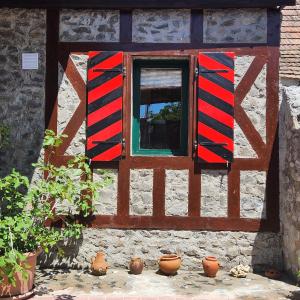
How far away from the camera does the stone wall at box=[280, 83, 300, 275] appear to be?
16.4ft

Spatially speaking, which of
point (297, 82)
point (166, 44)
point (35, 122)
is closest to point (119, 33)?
point (166, 44)

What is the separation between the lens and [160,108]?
18.8 ft

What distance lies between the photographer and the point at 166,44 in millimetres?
5523

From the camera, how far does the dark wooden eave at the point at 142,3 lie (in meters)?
5.42

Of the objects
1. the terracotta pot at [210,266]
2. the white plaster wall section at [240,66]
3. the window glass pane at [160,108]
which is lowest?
the terracotta pot at [210,266]

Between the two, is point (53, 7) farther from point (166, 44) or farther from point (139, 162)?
point (139, 162)

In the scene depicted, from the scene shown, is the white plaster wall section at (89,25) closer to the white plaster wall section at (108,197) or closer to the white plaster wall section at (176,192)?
the white plaster wall section at (108,197)

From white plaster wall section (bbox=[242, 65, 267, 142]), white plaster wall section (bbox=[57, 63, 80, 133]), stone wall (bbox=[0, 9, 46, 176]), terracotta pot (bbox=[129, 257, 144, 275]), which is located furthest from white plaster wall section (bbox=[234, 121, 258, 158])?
stone wall (bbox=[0, 9, 46, 176])

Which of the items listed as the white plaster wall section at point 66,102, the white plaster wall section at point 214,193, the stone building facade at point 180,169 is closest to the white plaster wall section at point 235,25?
the stone building facade at point 180,169

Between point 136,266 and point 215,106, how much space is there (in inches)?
85.1

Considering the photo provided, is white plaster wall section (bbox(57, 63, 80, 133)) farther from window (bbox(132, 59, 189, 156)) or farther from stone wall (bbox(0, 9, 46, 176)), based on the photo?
window (bbox(132, 59, 189, 156))

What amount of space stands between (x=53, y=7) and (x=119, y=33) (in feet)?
2.94

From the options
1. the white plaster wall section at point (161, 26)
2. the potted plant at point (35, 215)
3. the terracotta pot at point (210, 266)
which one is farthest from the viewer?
the white plaster wall section at point (161, 26)

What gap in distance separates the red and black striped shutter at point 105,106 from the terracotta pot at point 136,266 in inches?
49.5
